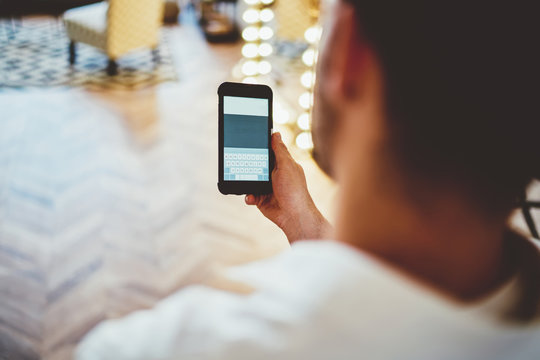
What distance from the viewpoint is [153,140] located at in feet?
9.78

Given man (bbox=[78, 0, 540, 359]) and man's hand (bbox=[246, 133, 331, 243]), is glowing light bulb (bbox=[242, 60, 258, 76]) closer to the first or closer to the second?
man's hand (bbox=[246, 133, 331, 243])

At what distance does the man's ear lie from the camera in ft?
1.27

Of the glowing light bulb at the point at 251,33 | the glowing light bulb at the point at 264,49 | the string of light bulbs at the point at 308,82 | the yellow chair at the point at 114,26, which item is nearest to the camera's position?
the string of light bulbs at the point at 308,82

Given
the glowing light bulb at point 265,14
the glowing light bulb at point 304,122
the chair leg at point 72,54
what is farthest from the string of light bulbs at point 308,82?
the chair leg at point 72,54

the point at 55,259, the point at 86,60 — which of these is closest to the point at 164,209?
the point at 55,259

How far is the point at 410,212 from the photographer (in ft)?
1.26

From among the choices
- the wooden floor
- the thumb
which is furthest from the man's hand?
the wooden floor

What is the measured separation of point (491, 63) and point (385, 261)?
0.22 meters

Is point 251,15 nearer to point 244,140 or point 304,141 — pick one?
point 304,141

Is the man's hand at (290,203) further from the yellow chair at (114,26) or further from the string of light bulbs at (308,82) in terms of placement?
the yellow chair at (114,26)

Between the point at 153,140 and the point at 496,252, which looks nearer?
the point at 496,252

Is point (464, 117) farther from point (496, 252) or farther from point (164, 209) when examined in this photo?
point (164, 209)

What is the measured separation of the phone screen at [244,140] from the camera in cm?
106

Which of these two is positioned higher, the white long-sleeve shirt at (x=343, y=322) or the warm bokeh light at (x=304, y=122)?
the white long-sleeve shirt at (x=343, y=322)
